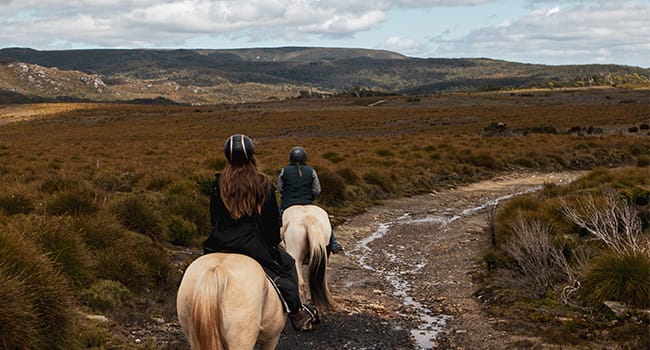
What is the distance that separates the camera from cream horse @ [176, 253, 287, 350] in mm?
4406

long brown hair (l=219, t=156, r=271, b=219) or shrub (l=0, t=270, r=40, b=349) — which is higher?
long brown hair (l=219, t=156, r=271, b=219)

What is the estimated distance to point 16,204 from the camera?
504 inches

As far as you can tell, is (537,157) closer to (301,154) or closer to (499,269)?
(499,269)

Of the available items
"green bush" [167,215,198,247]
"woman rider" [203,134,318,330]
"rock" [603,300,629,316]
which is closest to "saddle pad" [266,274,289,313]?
"woman rider" [203,134,318,330]

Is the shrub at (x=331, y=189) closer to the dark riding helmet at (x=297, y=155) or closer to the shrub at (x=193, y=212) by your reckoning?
the shrub at (x=193, y=212)

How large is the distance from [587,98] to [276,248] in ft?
440

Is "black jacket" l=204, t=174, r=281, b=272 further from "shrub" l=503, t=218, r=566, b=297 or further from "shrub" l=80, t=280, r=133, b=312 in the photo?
"shrub" l=503, t=218, r=566, b=297

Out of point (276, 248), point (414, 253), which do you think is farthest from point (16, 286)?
point (414, 253)

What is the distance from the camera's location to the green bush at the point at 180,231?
13.3 meters

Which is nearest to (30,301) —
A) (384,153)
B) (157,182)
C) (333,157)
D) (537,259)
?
(537,259)

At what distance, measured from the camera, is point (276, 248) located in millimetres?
5402

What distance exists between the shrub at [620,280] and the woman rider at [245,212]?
205 inches

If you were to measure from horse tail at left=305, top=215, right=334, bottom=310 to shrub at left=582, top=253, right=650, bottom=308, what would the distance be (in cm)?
385

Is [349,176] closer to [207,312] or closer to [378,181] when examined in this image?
[378,181]
